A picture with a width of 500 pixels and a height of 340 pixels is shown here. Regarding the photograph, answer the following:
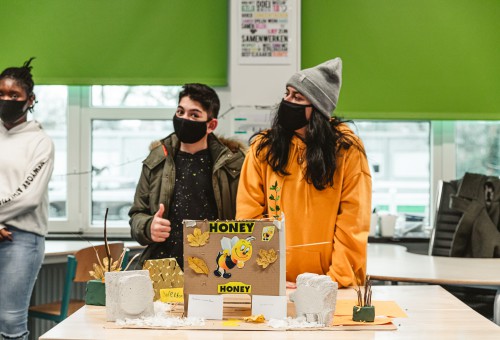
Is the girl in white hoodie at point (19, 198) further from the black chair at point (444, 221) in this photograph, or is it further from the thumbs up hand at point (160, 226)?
the black chair at point (444, 221)

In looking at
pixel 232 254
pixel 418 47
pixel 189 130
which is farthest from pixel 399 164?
pixel 232 254

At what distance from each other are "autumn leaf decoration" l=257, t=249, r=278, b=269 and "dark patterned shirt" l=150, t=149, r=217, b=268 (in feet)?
2.72

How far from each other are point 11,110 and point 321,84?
5.52ft

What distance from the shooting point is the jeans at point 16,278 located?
3.17 m

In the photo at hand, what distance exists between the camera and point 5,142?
330cm

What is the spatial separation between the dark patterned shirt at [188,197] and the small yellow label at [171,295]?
0.61 metres

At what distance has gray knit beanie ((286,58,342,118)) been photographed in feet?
7.58

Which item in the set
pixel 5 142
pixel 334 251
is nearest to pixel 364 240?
pixel 334 251

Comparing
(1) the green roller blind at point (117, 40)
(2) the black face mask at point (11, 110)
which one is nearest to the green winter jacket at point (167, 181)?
(2) the black face mask at point (11, 110)

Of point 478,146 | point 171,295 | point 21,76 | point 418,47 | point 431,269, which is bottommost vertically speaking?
point 431,269

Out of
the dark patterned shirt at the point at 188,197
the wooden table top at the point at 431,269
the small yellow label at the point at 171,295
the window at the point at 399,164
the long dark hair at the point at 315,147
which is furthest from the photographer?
the window at the point at 399,164

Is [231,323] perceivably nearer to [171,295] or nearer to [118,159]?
[171,295]

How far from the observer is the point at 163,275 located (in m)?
1.99

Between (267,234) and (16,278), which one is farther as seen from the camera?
(16,278)
